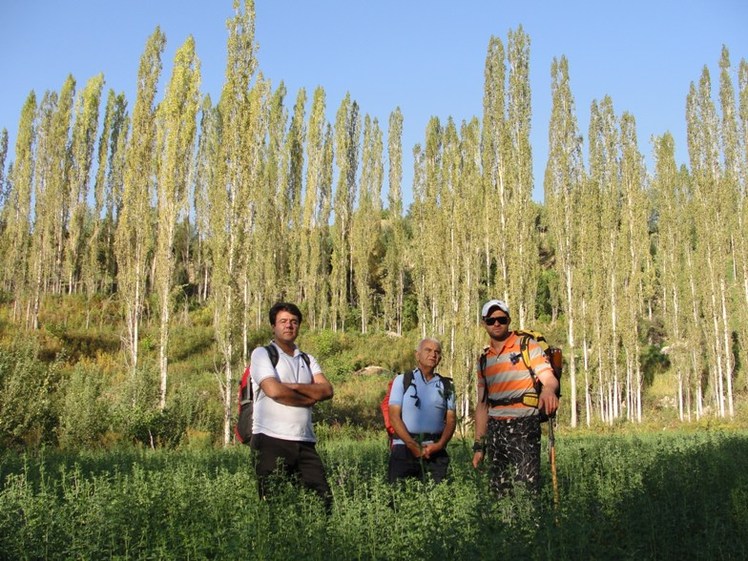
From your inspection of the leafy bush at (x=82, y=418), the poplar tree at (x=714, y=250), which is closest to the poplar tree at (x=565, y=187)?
the poplar tree at (x=714, y=250)

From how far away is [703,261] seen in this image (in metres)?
36.1

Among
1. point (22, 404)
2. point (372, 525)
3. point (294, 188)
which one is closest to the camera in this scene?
point (372, 525)

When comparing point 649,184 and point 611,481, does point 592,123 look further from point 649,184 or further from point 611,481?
point 611,481

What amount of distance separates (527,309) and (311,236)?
21.0 metres

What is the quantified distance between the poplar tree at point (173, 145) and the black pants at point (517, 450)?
741 inches

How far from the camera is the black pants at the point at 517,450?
5.06m

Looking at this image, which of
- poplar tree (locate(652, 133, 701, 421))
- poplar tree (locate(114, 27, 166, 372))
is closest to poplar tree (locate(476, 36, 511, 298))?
poplar tree (locate(114, 27, 166, 372))

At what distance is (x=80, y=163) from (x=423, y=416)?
40705mm

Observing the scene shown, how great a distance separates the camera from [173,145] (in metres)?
24.2

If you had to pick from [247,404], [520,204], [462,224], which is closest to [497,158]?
[520,204]

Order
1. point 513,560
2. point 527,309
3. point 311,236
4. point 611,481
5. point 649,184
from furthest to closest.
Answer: point 649,184
point 311,236
point 527,309
point 611,481
point 513,560

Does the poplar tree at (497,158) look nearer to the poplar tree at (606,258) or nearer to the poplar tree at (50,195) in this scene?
the poplar tree at (606,258)

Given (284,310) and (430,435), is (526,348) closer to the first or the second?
(430,435)

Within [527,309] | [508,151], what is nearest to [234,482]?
[527,309]
